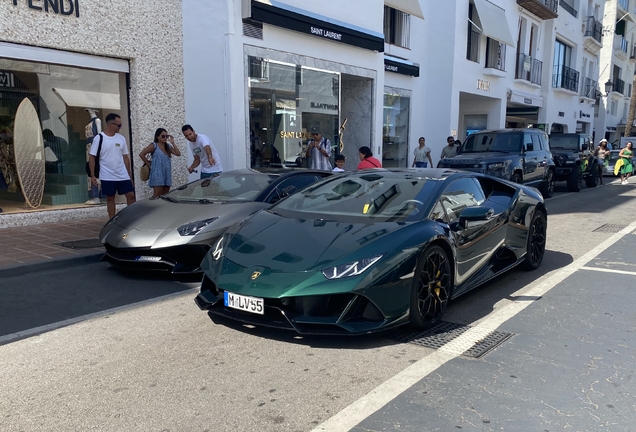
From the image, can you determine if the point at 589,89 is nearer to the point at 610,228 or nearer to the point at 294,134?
the point at 294,134

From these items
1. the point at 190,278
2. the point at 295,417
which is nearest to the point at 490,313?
the point at 295,417

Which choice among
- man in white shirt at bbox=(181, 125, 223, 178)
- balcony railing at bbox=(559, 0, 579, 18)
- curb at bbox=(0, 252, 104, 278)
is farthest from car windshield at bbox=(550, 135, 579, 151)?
curb at bbox=(0, 252, 104, 278)

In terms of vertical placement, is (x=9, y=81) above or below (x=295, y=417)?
above

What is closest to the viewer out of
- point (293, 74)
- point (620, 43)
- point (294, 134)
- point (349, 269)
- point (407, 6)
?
point (349, 269)

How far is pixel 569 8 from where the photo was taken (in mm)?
30922

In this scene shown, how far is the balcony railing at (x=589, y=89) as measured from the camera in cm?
3550

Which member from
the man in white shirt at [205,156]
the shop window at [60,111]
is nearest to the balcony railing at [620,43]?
the man in white shirt at [205,156]

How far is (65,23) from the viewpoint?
907 centimetres

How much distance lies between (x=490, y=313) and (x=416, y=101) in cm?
1558

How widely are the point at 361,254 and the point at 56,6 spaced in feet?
26.3

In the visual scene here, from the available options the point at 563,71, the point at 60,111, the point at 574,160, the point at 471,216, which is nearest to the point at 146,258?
the point at 471,216

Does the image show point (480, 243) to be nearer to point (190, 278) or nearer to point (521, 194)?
point (521, 194)

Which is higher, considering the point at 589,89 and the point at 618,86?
the point at 618,86

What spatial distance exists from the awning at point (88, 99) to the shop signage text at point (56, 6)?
153cm
